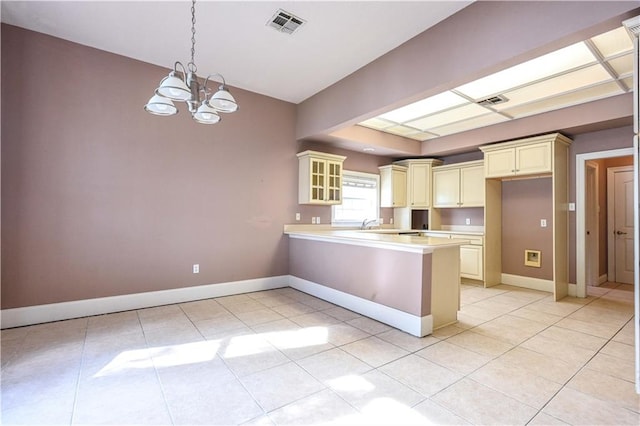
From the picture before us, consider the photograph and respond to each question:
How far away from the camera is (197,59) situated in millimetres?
3559

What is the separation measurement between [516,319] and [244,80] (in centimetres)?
456

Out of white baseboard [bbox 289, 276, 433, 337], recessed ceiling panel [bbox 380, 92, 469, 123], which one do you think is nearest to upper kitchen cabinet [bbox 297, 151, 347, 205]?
recessed ceiling panel [bbox 380, 92, 469, 123]

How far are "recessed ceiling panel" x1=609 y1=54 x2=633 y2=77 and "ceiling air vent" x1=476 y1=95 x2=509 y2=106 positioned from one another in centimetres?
101

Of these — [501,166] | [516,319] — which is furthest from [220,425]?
[501,166]

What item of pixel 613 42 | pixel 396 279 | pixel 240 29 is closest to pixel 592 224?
pixel 613 42

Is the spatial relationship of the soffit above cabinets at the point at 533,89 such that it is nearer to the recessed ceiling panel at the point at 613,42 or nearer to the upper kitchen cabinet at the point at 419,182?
the recessed ceiling panel at the point at 613,42

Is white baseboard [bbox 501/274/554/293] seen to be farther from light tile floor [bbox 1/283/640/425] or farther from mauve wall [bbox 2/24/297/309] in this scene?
mauve wall [bbox 2/24/297/309]

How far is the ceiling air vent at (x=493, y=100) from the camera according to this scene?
382 cm

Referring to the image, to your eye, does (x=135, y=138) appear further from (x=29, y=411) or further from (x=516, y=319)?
(x=516, y=319)

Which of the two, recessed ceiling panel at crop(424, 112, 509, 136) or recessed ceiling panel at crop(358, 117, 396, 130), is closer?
recessed ceiling panel at crop(424, 112, 509, 136)

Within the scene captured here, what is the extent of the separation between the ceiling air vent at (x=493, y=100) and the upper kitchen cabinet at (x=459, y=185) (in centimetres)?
159

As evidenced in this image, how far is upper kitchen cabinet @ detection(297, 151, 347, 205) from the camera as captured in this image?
4.86 metres

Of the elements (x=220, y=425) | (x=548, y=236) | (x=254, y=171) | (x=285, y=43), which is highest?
(x=285, y=43)

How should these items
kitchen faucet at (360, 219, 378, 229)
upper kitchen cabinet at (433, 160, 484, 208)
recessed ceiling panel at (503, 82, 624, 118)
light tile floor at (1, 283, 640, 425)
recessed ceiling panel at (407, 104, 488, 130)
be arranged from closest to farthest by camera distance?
light tile floor at (1, 283, 640, 425) < recessed ceiling panel at (503, 82, 624, 118) < recessed ceiling panel at (407, 104, 488, 130) < upper kitchen cabinet at (433, 160, 484, 208) < kitchen faucet at (360, 219, 378, 229)
